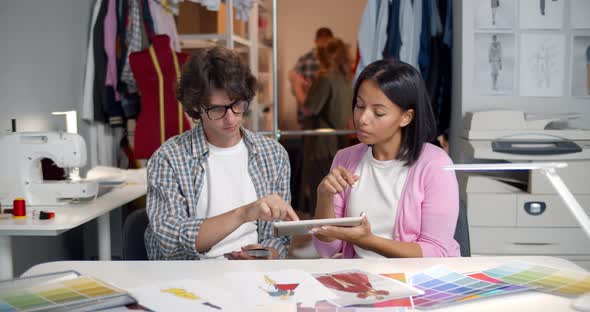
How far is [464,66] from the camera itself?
3.62 m

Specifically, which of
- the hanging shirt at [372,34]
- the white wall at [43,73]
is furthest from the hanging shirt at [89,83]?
the hanging shirt at [372,34]

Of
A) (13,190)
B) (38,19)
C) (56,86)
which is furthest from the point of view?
(56,86)

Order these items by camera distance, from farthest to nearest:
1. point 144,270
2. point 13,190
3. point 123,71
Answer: point 123,71, point 13,190, point 144,270

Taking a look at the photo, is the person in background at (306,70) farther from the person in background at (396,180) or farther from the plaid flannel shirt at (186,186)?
the person in background at (396,180)

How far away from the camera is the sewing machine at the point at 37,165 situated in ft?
8.41

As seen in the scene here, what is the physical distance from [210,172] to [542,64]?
2.40 meters

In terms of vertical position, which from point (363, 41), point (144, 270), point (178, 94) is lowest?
point (144, 270)

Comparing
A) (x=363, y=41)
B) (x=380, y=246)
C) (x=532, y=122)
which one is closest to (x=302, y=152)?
(x=363, y=41)

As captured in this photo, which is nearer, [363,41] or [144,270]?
[144,270]

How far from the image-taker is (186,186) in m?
2.01

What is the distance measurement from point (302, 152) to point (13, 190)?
8.50ft

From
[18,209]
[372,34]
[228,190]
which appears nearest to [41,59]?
[18,209]

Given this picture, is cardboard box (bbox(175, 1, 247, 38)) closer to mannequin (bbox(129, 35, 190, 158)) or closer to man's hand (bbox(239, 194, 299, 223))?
mannequin (bbox(129, 35, 190, 158))

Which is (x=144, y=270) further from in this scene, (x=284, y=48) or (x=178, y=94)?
(x=284, y=48)
